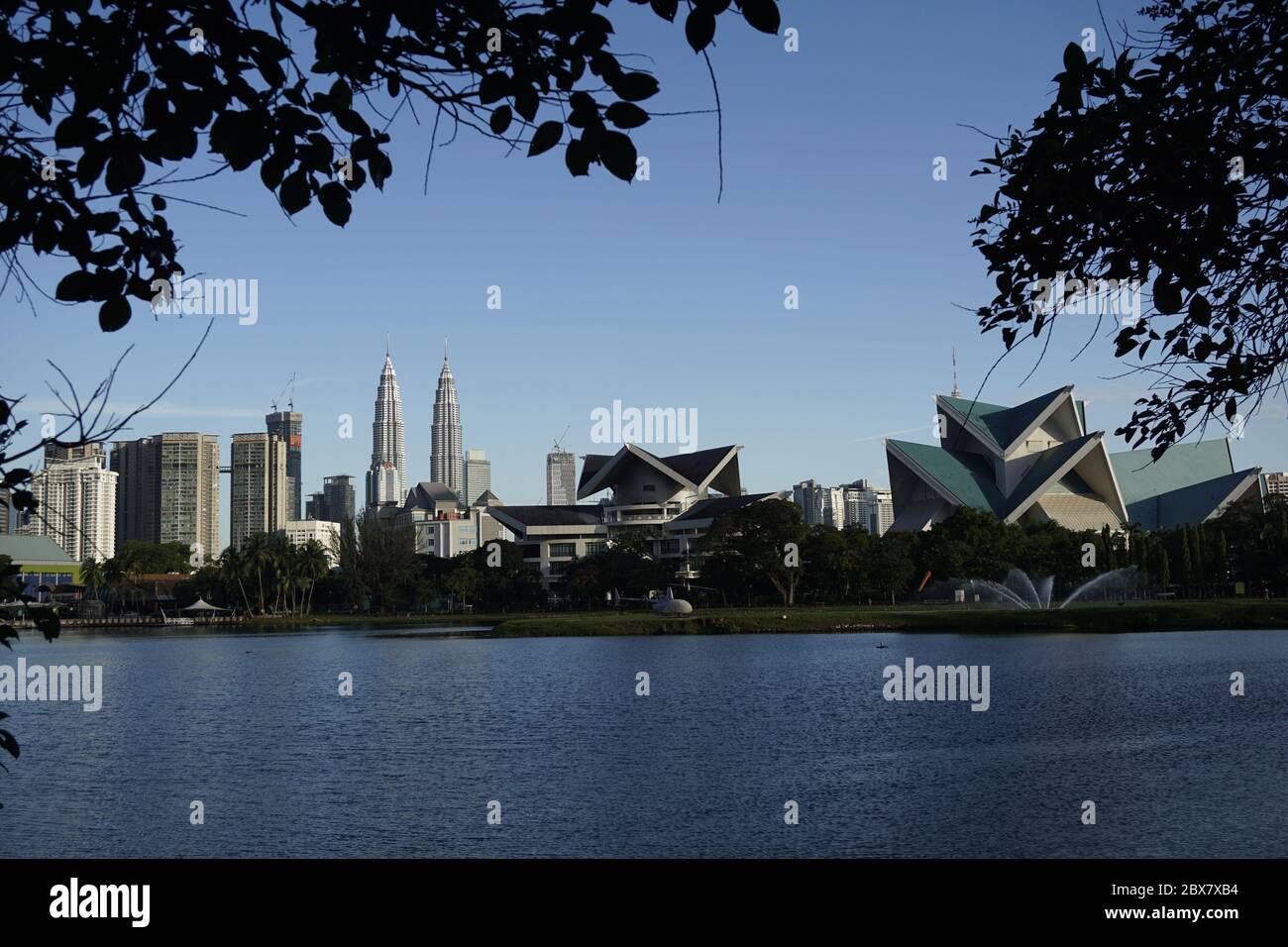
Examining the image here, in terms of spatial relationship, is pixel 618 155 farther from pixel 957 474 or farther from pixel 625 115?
pixel 957 474

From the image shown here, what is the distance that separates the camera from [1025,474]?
10394 cm

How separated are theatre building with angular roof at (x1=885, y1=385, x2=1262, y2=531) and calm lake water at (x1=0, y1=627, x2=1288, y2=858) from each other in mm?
65576

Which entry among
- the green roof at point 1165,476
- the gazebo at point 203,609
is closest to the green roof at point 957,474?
the green roof at point 1165,476

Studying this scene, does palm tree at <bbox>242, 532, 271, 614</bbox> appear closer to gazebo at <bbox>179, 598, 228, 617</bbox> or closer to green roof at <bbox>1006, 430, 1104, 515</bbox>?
gazebo at <bbox>179, 598, 228, 617</bbox>

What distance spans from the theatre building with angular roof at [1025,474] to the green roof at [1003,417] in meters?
0.09

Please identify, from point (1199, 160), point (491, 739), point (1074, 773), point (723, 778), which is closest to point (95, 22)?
A: point (1199, 160)

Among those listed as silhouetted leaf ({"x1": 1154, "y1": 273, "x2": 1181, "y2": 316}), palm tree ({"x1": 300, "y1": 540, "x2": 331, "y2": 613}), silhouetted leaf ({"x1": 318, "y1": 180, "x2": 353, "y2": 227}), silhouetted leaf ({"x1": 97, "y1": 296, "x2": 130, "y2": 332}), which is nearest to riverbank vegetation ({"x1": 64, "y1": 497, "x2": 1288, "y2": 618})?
palm tree ({"x1": 300, "y1": 540, "x2": 331, "y2": 613})

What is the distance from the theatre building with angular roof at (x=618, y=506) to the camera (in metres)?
117

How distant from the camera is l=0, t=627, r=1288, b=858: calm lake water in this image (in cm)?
1474
